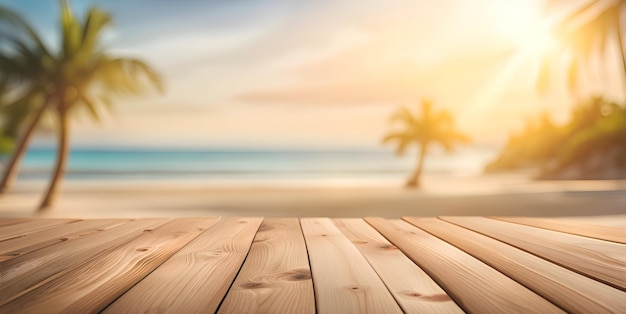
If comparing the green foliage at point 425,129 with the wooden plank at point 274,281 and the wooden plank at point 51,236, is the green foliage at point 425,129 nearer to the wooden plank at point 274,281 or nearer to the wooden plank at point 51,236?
the wooden plank at point 51,236

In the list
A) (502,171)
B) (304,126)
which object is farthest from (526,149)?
(304,126)

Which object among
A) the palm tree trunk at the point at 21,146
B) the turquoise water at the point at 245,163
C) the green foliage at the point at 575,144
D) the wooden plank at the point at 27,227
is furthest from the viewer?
the turquoise water at the point at 245,163

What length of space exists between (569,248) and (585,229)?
595 mm

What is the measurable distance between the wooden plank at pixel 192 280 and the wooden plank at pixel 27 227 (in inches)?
32.5

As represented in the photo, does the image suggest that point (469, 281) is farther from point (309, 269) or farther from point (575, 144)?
point (575, 144)

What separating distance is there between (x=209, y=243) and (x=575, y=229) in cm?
173

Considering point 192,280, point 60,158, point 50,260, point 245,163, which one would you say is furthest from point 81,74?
point 245,163

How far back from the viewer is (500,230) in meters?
2.06

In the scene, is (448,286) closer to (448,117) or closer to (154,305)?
(154,305)

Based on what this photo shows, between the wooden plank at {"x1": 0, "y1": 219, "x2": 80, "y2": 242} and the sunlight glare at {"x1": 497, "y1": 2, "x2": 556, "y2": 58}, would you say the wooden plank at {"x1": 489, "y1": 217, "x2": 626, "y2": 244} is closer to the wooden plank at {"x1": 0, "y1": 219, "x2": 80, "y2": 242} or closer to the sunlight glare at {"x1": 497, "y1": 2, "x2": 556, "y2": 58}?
the wooden plank at {"x1": 0, "y1": 219, "x2": 80, "y2": 242}

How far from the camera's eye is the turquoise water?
33500 mm

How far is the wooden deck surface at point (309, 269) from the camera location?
102cm

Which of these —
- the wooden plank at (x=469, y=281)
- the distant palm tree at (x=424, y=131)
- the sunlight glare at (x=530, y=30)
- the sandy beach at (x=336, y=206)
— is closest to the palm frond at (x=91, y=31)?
the sandy beach at (x=336, y=206)

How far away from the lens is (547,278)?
1236 mm
